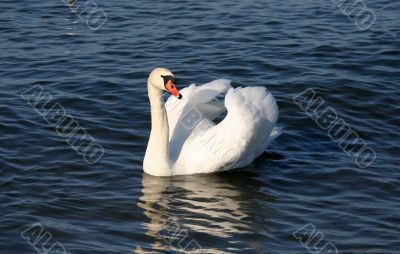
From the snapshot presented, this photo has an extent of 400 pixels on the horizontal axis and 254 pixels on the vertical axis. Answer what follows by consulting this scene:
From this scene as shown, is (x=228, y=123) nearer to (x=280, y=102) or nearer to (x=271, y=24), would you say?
(x=280, y=102)

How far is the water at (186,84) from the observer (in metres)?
10.2

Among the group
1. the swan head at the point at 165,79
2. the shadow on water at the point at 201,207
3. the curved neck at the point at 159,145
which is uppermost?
the swan head at the point at 165,79

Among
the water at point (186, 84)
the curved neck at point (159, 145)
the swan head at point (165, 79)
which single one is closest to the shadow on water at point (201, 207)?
the water at point (186, 84)

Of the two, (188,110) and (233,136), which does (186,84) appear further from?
(233,136)

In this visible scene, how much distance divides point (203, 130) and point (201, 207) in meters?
1.60

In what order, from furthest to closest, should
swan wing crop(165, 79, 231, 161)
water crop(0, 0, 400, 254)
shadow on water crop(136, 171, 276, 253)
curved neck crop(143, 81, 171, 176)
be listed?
swan wing crop(165, 79, 231, 161), curved neck crop(143, 81, 171, 176), water crop(0, 0, 400, 254), shadow on water crop(136, 171, 276, 253)

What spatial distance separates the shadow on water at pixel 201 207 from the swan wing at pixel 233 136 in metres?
0.20

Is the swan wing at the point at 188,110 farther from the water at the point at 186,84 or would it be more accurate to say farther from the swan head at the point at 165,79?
the swan head at the point at 165,79

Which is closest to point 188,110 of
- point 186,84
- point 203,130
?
point 203,130

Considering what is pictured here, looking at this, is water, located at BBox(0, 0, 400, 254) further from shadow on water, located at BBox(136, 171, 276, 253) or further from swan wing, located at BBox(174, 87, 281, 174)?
swan wing, located at BBox(174, 87, 281, 174)

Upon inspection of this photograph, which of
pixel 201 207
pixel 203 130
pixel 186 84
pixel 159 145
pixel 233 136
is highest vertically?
pixel 186 84

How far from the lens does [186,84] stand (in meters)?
15.5

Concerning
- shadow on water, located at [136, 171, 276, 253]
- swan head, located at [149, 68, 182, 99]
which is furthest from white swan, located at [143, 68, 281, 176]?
shadow on water, located at [136, 171, 276, 253]

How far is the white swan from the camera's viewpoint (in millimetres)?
11547
